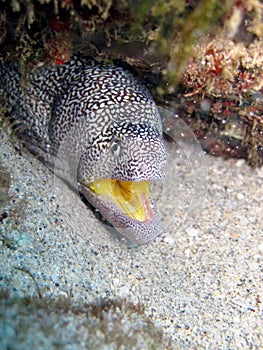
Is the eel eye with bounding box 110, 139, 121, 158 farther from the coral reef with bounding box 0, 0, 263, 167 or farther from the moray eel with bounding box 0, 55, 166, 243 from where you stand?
the coral reef with bounding box 0, 0, 263, 167

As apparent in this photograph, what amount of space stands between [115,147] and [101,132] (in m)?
0.21

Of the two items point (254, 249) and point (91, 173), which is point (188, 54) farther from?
point (254, 249)

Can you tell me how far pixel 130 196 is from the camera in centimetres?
344

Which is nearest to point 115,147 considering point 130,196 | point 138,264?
point 130,196

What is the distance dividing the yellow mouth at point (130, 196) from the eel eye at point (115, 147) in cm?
34

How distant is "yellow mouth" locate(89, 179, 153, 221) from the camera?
338 cm

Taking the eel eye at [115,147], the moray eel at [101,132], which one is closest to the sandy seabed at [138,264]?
the moray eel at [101,132]

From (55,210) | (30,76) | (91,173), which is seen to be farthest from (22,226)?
(30,76)

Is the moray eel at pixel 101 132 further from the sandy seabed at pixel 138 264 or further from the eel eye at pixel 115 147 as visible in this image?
the sandy seabed at pixel 138 264

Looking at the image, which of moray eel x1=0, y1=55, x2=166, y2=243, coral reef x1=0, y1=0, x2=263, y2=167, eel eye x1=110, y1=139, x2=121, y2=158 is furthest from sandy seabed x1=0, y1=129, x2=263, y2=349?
coral reef x1=0, y1=0, x2=263, y2=167

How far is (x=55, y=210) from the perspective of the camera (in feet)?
11.0

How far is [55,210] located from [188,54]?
1.72 metres

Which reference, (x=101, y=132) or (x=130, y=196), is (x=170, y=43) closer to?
(x=101, y=132)

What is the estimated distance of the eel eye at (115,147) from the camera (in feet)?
10.2
